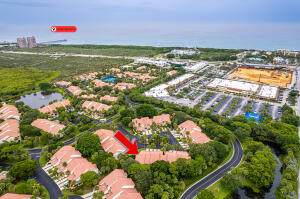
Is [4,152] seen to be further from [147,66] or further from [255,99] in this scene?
[147,66]

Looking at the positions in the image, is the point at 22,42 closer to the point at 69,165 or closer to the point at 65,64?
the point at 65,64

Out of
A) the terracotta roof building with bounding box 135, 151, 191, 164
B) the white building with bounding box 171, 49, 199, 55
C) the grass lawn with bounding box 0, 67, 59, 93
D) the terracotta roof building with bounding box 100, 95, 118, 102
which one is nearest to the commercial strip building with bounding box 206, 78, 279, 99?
the terracotta roof building with bounding box 100, 95, 118, 102

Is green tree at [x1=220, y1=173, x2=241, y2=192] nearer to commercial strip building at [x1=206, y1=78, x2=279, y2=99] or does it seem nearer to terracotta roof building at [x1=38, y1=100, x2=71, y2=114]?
commercial strip building at [x1=206, y1=78, x2=279, y2=99]

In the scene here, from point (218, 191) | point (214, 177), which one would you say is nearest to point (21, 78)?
point (214, 177)

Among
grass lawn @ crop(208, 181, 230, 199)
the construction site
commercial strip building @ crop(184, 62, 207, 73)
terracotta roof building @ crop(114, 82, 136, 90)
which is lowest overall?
grass lawn @ crop(208, 181, 230, 199)

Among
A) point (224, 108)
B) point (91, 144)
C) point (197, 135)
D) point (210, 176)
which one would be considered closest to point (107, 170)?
point (91, 144)
